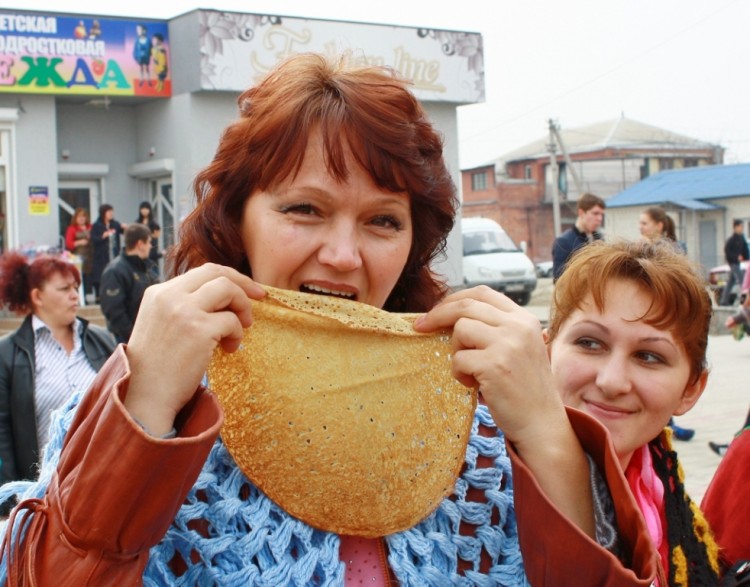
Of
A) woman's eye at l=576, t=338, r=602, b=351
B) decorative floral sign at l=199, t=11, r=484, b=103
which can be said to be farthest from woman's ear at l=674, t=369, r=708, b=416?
decorative floral sign at l=199, t=11, r=484, b=103

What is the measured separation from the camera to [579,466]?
1.54m

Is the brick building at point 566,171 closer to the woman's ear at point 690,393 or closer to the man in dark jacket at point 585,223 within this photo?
the man in dark jacket at point 585,223

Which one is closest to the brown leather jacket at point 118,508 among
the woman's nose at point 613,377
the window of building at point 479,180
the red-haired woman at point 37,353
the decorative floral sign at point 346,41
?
the woman's nose at point 613,377

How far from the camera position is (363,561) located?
1.65 metres

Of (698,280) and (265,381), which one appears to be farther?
(698,280)

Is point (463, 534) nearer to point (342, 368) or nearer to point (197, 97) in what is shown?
point (342, 368)

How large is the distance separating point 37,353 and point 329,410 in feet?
13.9

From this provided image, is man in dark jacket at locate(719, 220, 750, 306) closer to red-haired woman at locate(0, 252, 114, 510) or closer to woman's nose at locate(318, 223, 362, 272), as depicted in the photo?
red-haired woman at locate(0, 252, 114, 510)

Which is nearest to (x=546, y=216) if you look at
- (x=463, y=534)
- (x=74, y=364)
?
(x=74, y=364)

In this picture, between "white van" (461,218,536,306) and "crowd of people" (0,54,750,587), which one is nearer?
"crowd of people" (0,54,750,587)

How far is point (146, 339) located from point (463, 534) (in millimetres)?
696

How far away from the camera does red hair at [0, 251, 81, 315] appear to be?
5.97m

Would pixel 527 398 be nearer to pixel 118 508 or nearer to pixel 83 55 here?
pixel 118 508

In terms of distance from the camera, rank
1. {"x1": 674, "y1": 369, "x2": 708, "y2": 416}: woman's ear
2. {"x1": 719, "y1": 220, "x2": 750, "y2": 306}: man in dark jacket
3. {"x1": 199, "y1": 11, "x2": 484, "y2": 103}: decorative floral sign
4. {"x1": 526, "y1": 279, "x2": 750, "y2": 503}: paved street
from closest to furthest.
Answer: {"x1": 674, "y1": 369, "x2": 708, "y2": 416}: woman's ear → {"x1": 526, "y1": 279, "x2": 750, "y2": 503}: paved street → {"x1": 199, "y1": 11, "x2": 484, "y2": 103}: decorative floral sign → {"x1": 719, "y1": 220, "x2": 750, "y2": 306}: man in dark jacket
